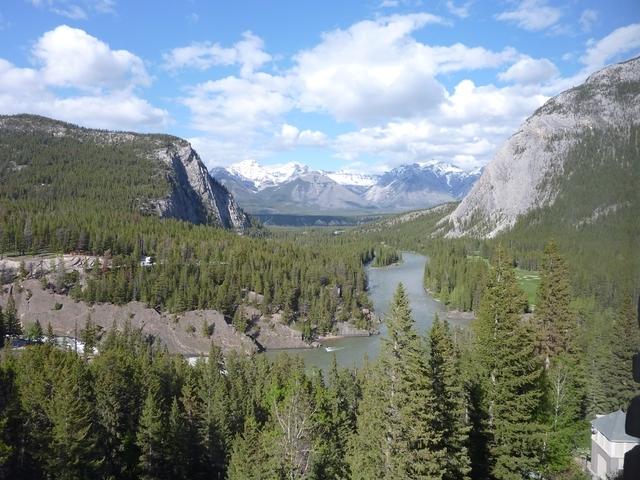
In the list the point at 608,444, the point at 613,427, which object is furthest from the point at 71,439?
the point at 613,427

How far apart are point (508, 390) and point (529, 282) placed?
110658mm

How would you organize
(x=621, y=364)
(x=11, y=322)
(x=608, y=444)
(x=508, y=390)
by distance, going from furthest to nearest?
(x=11, y=322) < (x=621, y=364) < (x=608, y=444) < (x=508, y=390)

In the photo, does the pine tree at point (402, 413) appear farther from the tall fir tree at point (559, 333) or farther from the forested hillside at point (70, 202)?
the forested hillside at point (70, 202)

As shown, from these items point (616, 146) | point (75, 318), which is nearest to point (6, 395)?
point (75, 318)

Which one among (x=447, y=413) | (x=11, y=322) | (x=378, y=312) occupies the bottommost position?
(x=378, y=312)

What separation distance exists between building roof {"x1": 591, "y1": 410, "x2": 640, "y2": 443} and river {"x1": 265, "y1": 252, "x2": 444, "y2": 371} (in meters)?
15.2

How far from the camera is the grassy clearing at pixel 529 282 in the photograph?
104 meters

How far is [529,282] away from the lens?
406ft

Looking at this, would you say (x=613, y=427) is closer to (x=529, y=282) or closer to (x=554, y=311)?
(x=554, y=311)

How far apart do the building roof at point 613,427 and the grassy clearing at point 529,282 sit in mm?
72312

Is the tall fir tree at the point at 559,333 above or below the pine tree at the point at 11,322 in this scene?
above

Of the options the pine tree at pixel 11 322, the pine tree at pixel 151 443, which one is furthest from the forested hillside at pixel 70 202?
the pine tree at pixel 151 443

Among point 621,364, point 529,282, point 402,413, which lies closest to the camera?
point 402,413

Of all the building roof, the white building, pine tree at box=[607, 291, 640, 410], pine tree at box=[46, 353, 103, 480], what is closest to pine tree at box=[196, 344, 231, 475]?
pine tree at box=[46, 353, 103, 480]
